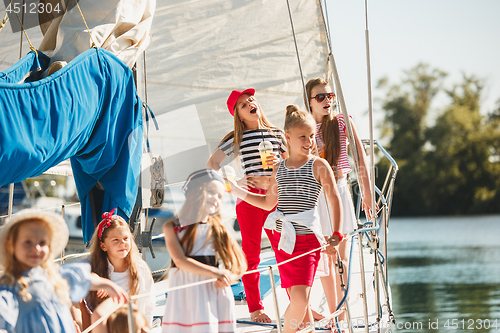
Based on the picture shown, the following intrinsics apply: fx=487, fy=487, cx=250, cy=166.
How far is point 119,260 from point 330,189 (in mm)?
1073

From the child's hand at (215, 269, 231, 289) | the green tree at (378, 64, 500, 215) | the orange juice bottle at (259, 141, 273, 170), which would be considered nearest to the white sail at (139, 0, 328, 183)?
the orange juice bottle at (259, 141, 273, 170)

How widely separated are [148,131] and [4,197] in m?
1.42

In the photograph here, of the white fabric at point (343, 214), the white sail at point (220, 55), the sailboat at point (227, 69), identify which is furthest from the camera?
the white sail at point (220, 55)

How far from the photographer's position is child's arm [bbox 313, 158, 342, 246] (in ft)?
7.47

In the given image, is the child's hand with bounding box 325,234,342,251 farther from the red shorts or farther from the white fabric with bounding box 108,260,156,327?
the white fabric with bounding box 108,260,156,327

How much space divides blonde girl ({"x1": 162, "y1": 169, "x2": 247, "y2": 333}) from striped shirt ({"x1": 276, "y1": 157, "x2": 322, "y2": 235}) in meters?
0.60

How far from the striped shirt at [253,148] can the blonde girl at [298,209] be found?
0.37 meters

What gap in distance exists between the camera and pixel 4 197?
368cm

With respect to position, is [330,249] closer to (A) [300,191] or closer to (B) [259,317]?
(A) [300,191]

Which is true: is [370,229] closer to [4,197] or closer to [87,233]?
[87,233]

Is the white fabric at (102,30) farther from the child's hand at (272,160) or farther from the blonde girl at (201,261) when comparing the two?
the blonde girl at (201,261)

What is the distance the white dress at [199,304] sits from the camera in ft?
5.75

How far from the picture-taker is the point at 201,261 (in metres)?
1.80

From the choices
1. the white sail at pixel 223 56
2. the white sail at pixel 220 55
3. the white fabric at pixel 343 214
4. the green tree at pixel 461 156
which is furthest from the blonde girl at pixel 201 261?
the green tree at pixel 461 156
